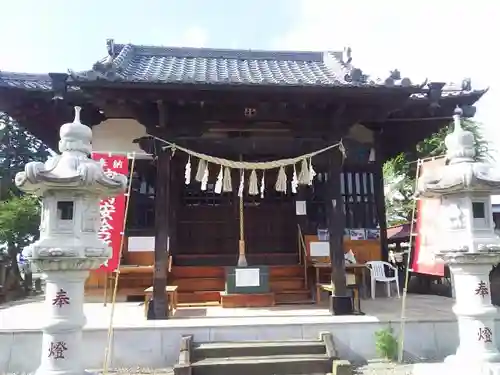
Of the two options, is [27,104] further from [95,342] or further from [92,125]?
[95,342]

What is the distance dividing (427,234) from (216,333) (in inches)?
150

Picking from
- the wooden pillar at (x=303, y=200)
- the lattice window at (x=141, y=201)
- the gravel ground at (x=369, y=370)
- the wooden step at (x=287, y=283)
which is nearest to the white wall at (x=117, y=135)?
the lattice window at (x=141, y=201)

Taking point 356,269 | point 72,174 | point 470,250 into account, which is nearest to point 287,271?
point 356,269

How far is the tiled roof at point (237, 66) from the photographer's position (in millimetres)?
8312

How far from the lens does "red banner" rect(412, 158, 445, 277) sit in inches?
262

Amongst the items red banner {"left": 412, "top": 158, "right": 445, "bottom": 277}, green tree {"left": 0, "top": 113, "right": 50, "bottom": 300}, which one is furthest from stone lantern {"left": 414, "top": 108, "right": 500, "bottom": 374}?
green tree {"left": 0, "top": 113, "right": 50, "bottom": 300}

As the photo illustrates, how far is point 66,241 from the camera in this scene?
185 inches

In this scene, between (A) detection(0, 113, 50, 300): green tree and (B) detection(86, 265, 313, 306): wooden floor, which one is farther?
(A) detection(0, 113, 50, 300): green tree

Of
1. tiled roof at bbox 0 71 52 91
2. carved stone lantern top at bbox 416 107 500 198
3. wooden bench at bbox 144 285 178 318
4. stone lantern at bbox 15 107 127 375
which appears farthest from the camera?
tiled roof at bbox 0 71 52 91

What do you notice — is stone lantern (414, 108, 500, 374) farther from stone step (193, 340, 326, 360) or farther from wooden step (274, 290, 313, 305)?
wooden step (274, 290, 313, 305)

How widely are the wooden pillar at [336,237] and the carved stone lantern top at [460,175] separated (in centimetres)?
211

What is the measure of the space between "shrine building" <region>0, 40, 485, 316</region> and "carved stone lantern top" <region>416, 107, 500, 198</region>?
2.20 meters

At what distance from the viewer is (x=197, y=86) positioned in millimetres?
7227

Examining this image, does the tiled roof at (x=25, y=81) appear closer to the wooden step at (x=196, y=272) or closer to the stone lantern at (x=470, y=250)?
the wooden step at (x=196, y=272)
